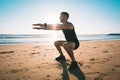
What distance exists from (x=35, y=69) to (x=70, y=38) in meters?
1.47

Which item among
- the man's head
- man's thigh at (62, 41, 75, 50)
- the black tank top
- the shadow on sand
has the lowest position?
the shadow on sand

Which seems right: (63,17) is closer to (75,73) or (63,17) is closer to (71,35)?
(71,35)

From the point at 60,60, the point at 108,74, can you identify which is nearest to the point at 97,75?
the point at 108,74

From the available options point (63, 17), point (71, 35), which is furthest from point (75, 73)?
point (63, 17)

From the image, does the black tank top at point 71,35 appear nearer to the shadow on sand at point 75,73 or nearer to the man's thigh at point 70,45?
the man's thigh at point 70,45

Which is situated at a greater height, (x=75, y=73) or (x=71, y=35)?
(x=71, y=35)

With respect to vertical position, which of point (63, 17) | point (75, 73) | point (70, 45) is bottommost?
point (75, 73)

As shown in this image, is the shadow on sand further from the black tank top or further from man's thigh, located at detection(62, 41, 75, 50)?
the black tank top

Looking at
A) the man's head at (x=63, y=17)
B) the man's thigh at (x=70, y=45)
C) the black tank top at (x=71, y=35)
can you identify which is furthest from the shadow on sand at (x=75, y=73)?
the man's head at (x=63, y=17)

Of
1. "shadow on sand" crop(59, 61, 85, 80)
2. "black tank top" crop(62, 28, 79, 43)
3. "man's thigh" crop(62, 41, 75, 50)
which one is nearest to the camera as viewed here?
"shadow on sand" crop(59, 61, 85, 80)

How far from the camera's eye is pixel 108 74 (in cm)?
388

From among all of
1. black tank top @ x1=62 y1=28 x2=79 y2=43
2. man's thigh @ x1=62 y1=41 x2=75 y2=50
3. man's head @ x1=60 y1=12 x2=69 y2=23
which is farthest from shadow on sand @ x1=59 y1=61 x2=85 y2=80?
man's head @ x1=60 y1=12 x2=69 y2=23

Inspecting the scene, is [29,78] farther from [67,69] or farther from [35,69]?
[67,69]

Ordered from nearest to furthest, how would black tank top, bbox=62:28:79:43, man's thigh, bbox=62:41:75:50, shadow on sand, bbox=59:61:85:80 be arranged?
shadow on sand, bbox=59:61:85:80 → man's thigh, bbox=62:41:75:50 → black tank top, bbox=62:28:79:43
